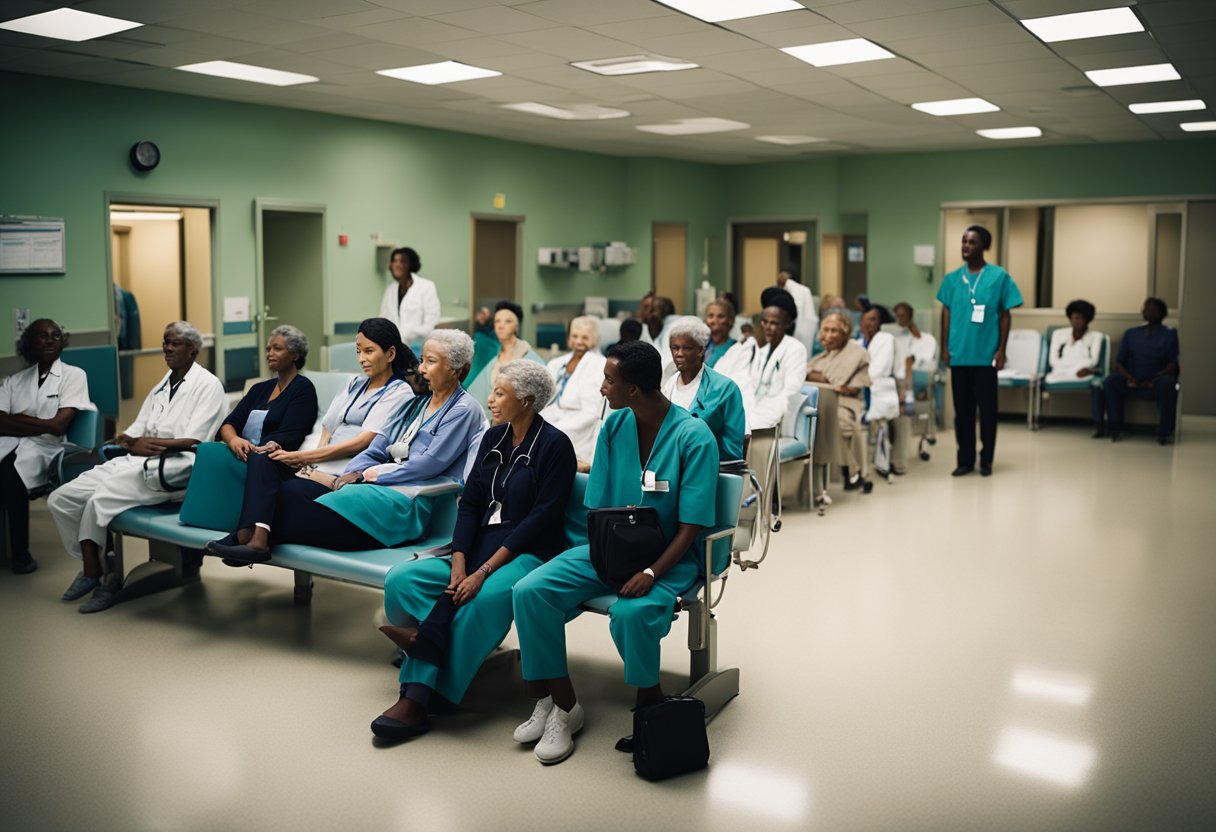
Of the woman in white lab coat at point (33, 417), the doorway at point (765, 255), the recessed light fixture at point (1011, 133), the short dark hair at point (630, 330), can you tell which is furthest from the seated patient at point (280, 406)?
the doorway at point (765, 255)

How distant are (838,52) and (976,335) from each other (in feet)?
9.35

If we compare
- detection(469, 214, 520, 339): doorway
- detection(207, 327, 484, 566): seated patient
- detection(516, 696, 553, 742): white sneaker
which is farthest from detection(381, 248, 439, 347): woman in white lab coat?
detection(516, 696, 553, 742): white sneaker

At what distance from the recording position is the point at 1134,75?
7.81 metres

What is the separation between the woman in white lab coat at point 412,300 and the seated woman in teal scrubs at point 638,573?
18.2 feet

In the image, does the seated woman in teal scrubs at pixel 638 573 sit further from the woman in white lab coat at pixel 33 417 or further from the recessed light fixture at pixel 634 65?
the recessed light fixture at pixel 634 65

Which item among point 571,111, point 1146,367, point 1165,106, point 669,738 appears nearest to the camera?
point 669,738

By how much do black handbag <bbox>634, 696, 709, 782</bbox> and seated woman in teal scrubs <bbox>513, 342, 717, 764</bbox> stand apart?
0.21 meters

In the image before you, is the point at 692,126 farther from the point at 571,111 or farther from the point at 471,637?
the point at 471,637

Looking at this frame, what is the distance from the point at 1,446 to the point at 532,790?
158 inches

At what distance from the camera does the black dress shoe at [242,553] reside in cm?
442

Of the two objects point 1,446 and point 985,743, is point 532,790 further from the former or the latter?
point 1,446

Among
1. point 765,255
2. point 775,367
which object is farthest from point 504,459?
point 765,255

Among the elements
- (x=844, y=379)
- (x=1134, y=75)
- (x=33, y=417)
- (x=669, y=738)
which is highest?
(x=1134, y=75)

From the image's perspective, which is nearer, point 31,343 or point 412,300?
point 31,343
